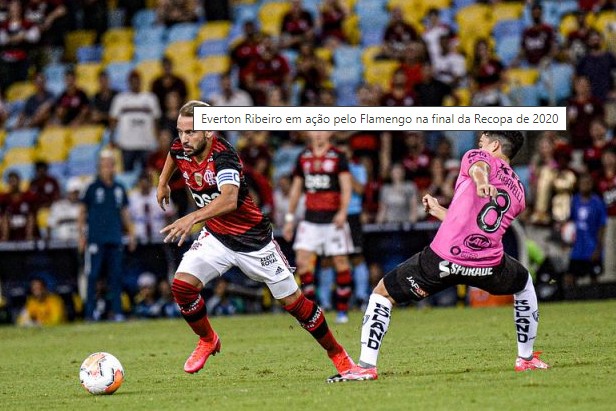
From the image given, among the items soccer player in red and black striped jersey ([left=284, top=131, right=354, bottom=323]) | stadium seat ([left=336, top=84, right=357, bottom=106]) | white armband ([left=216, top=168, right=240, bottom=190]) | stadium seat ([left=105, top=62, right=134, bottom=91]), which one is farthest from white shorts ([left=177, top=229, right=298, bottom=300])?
stadium seat ([left=105, top=62, right=134, bottom=91])

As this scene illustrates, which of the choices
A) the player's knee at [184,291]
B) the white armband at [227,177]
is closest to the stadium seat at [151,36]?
the player's knee at [184,291]

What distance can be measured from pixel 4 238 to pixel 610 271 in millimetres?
10594

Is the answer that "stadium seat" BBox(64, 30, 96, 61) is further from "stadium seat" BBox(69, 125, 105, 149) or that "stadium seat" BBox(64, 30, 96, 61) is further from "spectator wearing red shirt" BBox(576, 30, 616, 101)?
"spectator wearing red shirt" BBox(576, 30, 616, 101)

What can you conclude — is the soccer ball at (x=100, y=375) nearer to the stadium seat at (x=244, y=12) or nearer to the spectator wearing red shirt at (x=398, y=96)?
the spectator wearing red shirt at (x=398, y=96)

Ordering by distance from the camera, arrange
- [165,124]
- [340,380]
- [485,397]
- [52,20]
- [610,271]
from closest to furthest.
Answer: [485,397] < [340,380] < [610,271] < [165,124] < [52,20]

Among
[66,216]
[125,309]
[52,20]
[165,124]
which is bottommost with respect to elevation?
[125,309]

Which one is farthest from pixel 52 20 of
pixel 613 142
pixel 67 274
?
pixel 613 142

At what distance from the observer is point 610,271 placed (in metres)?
20.1

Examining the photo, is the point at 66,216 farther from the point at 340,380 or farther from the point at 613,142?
the point at 340,380

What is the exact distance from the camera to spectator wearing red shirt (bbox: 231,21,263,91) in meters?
24.4

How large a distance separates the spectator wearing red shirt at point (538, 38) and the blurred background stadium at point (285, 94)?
3cm

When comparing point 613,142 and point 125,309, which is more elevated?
point 613,142

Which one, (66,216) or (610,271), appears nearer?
(610,271)

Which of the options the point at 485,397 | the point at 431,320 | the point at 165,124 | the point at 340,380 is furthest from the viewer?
the point at 165,124
